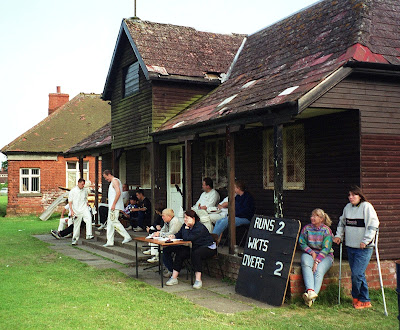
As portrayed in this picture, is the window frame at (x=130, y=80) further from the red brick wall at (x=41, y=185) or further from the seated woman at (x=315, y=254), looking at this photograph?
the red brick wall at (x=41, y=185)

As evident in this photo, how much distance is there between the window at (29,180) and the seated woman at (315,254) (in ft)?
77.7

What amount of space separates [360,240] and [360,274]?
0.49 meters

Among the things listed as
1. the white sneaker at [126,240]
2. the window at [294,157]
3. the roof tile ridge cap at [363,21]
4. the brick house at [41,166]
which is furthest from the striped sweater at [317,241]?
the brick house at [41,166]

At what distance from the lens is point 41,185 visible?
94.4 ft

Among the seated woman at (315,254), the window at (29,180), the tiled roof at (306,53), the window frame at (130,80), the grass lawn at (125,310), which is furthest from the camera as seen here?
the window at (29,180)

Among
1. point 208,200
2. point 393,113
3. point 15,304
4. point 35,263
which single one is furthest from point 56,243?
point 393,113

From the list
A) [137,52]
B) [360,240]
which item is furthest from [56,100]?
[360,240]

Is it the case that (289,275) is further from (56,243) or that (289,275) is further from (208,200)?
(56,243)

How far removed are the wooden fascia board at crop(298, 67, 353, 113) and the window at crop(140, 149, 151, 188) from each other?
10.1 m

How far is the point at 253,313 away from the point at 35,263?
6.47 m

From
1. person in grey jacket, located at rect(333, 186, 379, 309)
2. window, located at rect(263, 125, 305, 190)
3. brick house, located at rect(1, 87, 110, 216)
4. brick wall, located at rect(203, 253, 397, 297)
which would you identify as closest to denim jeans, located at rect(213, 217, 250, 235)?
brick wall, located at rect(203, 253, 397, 297)

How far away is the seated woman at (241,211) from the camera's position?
1012cm

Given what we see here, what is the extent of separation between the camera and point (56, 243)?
1564cm

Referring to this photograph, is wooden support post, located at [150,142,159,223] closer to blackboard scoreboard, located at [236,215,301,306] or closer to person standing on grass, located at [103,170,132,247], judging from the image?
person standing on grass, located at [103,170,132,247]
